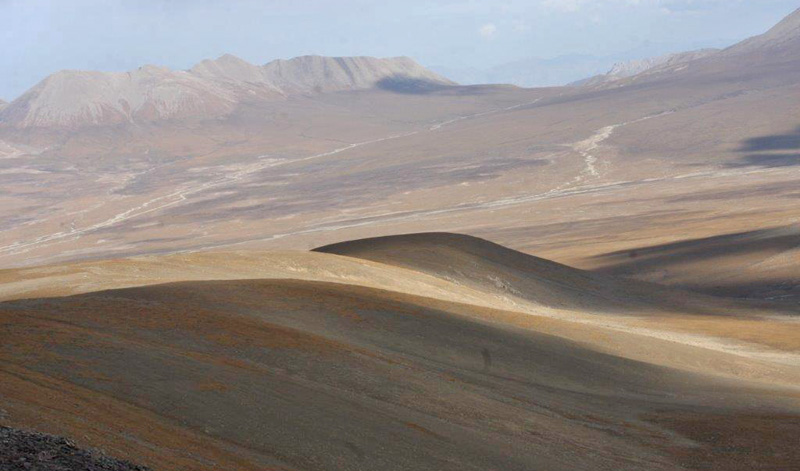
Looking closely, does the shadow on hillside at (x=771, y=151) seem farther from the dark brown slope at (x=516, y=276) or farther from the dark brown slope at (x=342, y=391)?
the dark brown slope at (x=342, y=391)

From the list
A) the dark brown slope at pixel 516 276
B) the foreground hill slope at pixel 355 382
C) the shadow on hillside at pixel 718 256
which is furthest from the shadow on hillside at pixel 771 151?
the foreground hill slope at pixel 355 382

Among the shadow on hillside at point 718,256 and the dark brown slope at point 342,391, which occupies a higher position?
the dark brown slope at point 342,391

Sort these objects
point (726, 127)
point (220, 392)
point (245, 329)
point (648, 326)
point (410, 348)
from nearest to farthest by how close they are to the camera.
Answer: point (220, 392), point (245, 329), point (410, 348), point (648, 326), point (726, 127)

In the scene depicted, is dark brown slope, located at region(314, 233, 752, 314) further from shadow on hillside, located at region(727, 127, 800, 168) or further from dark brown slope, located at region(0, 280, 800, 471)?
shadow on hillside, located at region(727, 127, 800, 168)

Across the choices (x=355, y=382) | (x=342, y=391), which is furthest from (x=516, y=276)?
(x=342, y=391)

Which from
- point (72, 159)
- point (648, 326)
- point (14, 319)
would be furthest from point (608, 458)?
point (72, 159)

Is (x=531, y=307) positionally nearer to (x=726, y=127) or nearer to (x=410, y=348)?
(x=410, y=348)
